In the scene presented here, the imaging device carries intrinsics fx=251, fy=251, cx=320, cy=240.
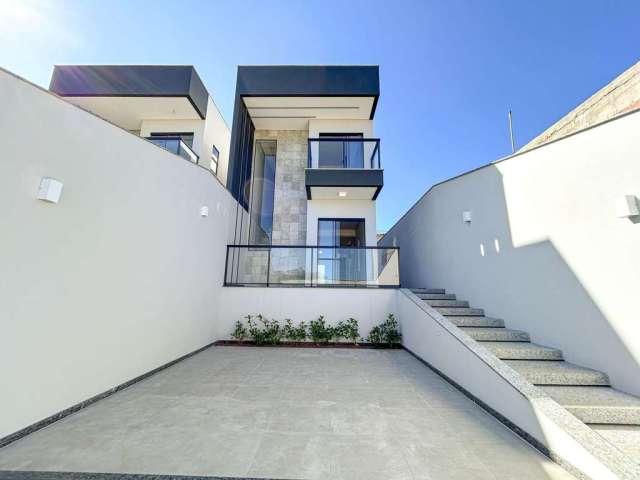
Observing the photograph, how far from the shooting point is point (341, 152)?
25.5 feet

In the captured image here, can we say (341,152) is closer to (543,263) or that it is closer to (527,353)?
(543,263)

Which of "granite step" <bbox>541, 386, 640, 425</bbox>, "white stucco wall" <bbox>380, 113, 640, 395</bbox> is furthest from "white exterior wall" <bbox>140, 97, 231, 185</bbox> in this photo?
"granite step" <bbox>541, 386, 640, 425</bbox>

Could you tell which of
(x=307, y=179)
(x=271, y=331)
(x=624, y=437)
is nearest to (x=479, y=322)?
(x=624, y=437)

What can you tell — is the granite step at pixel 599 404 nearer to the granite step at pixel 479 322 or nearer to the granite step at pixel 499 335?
the granite step at pixel 499 335

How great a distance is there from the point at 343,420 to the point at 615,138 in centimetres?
435

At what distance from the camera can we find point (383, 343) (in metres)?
6.05

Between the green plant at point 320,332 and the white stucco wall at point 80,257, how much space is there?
2829 mm

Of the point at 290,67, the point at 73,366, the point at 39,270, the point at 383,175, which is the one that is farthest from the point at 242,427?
the point at 290,67

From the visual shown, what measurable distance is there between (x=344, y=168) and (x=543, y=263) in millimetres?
5287

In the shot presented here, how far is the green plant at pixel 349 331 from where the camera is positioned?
6.08 metres

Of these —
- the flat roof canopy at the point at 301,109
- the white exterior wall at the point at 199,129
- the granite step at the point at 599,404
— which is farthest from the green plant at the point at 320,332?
the flat roof canopy at the point at 301,109

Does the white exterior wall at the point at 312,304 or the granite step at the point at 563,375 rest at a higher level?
the white exterior wall at the point at 312,304

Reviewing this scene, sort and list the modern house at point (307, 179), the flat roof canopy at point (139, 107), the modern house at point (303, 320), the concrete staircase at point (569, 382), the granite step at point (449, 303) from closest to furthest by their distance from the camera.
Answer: the modern house at point (303, 320), the concrete staircase at point (569, 382), the granite step at point (449, 303), the modern house at point (307, 179), the flat roof canopy at point (139, 107)

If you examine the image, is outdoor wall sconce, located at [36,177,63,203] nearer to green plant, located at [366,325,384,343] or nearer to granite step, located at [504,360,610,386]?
granite step, located at [504,360,610,386]
